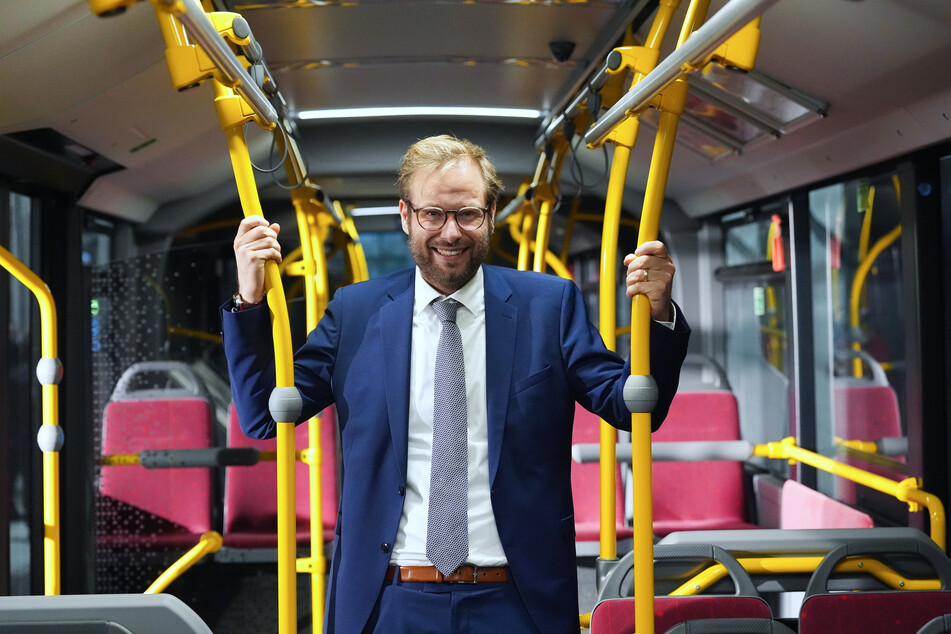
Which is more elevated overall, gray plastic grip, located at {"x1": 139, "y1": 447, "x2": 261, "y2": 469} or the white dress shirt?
the white dress shirt

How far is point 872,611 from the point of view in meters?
2.19

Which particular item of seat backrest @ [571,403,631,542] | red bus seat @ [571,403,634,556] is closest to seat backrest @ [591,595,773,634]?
red bus seat @ [571,403,634,556]

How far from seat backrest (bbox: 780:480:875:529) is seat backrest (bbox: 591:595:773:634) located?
1.23 metres

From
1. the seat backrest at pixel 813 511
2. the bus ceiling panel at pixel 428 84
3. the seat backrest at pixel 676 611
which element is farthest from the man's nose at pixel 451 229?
the seat backrest at pixel 813 511

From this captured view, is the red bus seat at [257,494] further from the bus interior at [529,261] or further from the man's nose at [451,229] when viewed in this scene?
the man's nose at [451,229]

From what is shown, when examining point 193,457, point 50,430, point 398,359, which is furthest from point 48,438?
point 398,359

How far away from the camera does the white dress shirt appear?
1.84 m

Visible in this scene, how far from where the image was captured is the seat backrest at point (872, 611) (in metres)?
2.18

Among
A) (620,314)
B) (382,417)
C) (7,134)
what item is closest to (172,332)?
(7,134)

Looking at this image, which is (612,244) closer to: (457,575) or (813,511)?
(457,575)

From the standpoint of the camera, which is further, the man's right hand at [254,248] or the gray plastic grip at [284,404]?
the gray plastic grip at [284,404]

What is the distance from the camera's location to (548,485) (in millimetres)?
1908

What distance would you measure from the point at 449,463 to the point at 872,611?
1.18 m

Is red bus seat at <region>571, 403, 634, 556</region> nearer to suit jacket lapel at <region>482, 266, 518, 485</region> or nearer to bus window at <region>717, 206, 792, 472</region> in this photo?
bus window at <region>717, 206, 792, 472</region>
